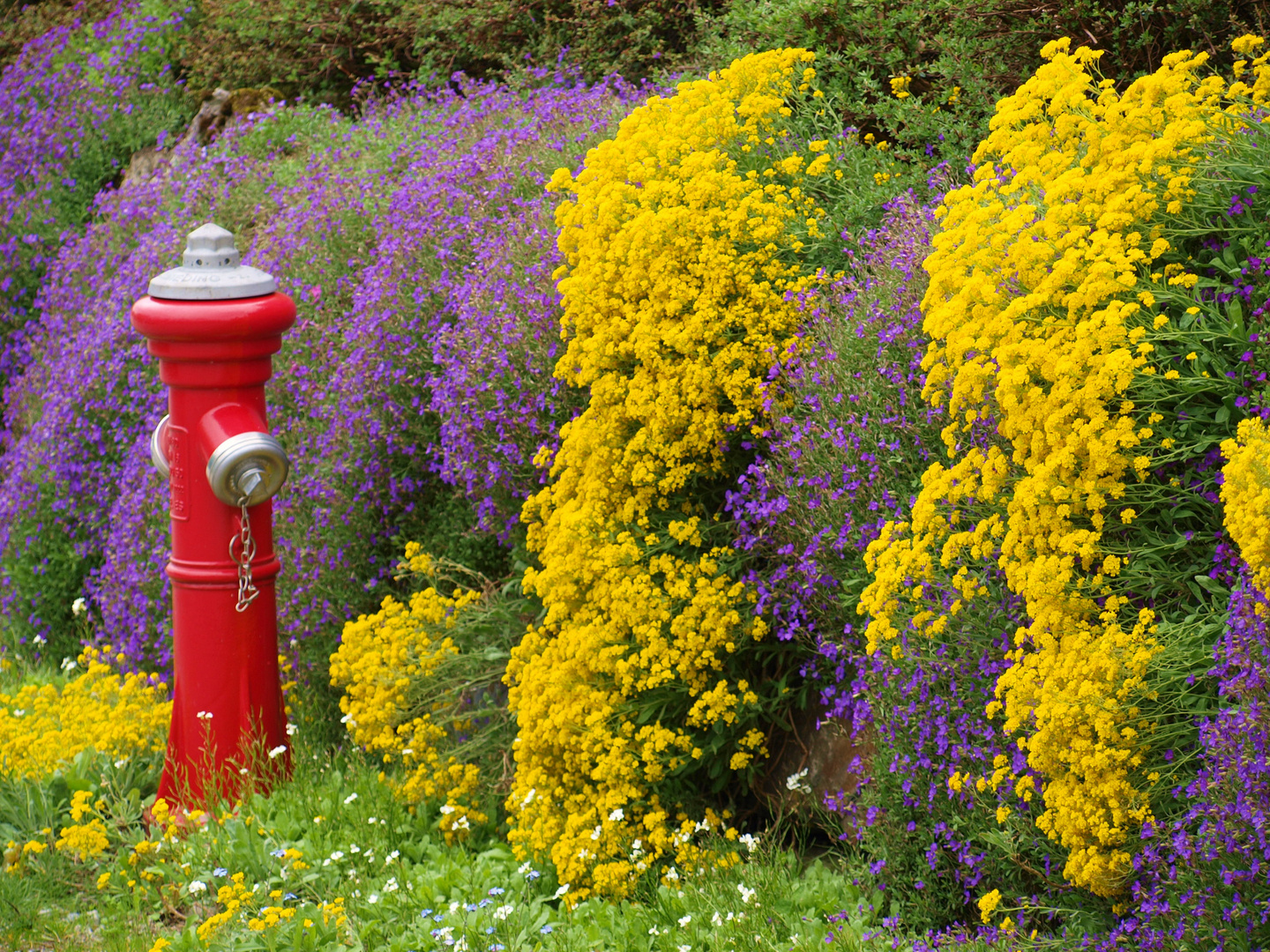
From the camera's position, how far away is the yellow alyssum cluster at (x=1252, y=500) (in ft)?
7.23

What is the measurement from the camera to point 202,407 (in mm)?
4285

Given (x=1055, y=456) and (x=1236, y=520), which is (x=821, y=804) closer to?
(x=1055, y=456)

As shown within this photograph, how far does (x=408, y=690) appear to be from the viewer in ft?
14.3

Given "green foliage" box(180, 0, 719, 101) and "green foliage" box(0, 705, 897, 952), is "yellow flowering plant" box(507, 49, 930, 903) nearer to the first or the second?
"green foliage" box(0, 705, 897, 952)

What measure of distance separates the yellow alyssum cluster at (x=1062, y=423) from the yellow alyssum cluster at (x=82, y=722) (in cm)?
312

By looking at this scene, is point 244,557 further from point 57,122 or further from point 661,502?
point 57,122

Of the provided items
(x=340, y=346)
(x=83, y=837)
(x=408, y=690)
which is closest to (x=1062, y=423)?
(x=408, y=690)

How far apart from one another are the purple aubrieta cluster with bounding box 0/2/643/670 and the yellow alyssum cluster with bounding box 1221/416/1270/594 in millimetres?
2432

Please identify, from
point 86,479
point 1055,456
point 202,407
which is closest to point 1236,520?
point 1055,456

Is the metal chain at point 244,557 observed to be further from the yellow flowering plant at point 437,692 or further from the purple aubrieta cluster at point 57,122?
the purple aubrieta cluster at point 57,122

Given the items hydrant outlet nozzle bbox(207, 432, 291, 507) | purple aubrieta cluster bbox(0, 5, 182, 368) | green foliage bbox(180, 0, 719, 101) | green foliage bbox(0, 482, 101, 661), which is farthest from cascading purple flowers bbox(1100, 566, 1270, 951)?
purple aubrieta cluster bbox(0, 5, 182, 368)

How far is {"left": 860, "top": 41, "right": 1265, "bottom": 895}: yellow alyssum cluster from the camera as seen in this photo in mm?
2523

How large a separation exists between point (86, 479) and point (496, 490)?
A: 3.24 m

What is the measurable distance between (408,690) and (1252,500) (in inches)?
113
